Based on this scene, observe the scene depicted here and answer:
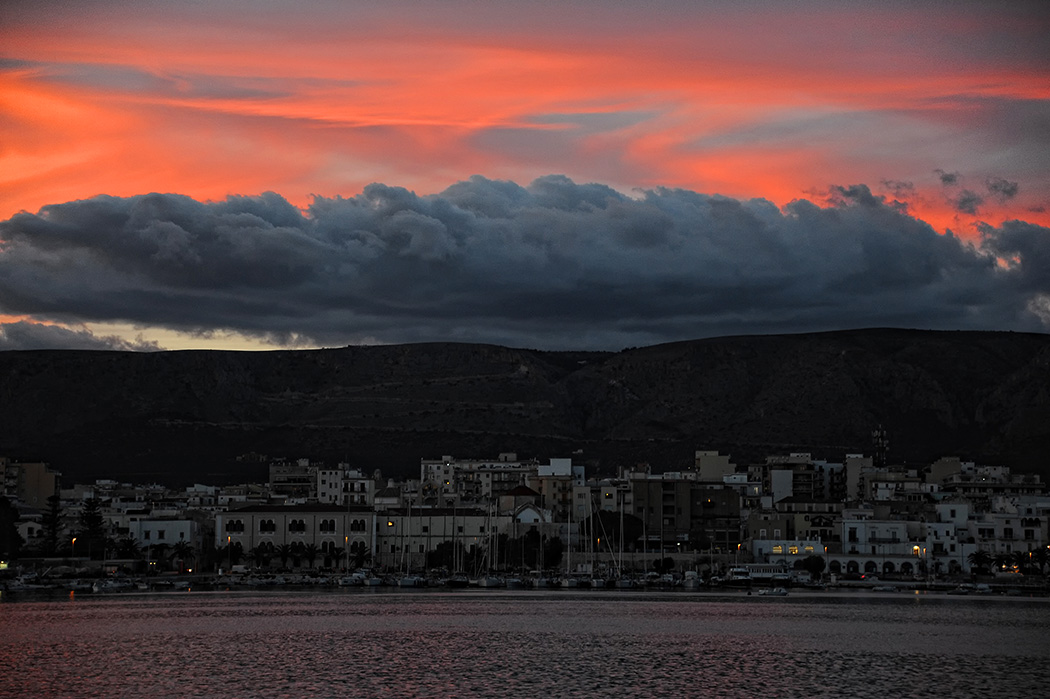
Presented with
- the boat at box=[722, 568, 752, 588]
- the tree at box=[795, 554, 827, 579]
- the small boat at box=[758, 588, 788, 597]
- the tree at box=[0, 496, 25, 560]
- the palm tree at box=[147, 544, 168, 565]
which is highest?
the tree at box=[0, 496, 25, 560]

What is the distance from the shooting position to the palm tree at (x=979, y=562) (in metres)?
158

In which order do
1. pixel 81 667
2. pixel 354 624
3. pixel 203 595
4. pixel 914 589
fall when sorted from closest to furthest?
1. pixel 81 667
2. pixel 354 624
3. pixel 203 595
4. pixel 914 589

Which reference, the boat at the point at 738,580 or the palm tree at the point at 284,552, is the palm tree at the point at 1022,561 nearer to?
the boat at the point at 738,580

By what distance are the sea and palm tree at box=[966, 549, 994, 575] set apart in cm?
2721

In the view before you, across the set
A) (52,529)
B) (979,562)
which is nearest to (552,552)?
(979,562)

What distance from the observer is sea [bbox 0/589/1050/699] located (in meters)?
70.9

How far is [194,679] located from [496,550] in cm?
9200

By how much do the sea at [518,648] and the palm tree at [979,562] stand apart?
2721 centimetres

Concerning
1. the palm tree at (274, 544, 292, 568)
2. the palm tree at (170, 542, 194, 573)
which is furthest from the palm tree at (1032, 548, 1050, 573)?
the palm tree at (170, 542, 194, 573)

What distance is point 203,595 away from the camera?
448 feet

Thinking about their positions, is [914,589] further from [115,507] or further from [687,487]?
[115,507]

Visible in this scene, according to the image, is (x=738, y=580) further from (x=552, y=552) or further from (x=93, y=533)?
(x=93, y=533)

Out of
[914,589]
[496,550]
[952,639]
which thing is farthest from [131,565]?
[952,639]

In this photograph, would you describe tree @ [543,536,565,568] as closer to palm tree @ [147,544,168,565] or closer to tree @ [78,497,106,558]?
palm tree @ [147,544,168,565]
